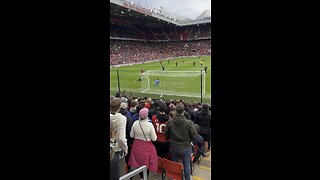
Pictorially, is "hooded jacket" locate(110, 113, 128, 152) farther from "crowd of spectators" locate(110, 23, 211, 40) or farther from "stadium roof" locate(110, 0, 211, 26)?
"crowd of spectators" locate(110, 23, 211, 40)

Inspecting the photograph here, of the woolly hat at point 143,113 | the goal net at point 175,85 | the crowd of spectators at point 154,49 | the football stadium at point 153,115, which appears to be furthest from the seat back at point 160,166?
the crowd of spectators at point 154,49

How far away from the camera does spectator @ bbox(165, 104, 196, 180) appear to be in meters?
2.85

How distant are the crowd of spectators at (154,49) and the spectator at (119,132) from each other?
27.7 m

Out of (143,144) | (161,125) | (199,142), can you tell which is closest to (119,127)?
(143,144)

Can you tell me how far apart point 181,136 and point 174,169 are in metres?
0.39

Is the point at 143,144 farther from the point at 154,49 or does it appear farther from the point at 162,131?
the point at 154,49

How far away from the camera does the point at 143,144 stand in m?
2.96

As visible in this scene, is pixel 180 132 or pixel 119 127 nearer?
pixel 119 127

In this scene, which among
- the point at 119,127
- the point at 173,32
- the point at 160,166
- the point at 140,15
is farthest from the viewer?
the point at 173,32
